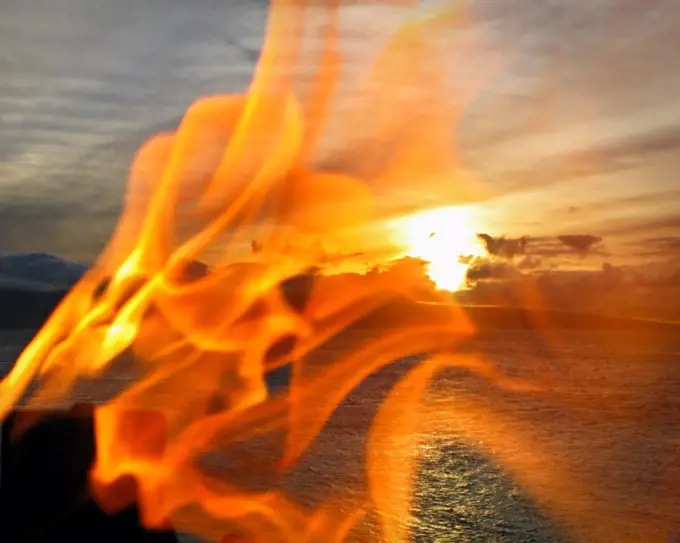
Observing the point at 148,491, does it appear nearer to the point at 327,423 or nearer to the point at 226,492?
the point at 226,492

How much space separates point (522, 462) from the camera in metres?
14.7

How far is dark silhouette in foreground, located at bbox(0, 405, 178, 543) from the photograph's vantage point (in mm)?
6758

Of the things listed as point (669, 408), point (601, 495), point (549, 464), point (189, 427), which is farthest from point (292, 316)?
point (669, 408)

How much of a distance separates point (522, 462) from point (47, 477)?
953 centimetres

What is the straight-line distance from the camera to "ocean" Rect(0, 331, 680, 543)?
10.3 meters

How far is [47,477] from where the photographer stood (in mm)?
6797

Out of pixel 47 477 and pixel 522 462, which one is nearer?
pixel 47 477

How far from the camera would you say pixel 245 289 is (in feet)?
41.7

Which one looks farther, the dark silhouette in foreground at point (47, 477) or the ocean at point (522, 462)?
the ocean at point (522, 462)

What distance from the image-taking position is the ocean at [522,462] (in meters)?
10.3

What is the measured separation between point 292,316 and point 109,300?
7296 millimetres

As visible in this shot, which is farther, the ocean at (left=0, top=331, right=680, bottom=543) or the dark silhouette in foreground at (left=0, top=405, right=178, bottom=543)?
the ocean at (left=0, top=331, right=680, bottom=543)

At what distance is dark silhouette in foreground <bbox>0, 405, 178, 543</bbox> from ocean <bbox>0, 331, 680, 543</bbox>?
3318mm

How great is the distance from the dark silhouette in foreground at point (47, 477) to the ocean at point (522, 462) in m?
3.32
